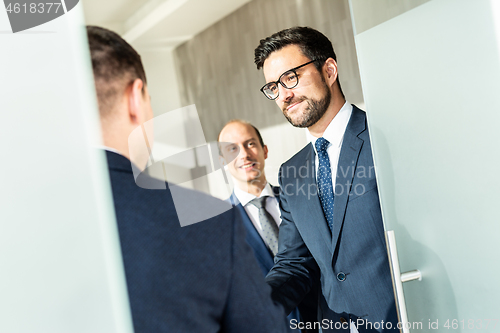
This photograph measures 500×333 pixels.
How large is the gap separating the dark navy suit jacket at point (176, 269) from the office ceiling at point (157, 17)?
340 millimetres

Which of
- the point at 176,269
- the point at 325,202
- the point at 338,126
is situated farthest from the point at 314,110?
the point at 176,269

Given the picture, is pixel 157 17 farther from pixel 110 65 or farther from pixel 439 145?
pixel 439 145

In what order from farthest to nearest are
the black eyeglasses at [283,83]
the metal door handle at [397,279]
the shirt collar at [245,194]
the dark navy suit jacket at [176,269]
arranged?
the metal door handle at [397,279], the black eyeglasses at [283,83], the shirt collar at [245,194], the dark navy suit jacket at [176,269]

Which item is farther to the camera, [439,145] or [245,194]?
[439,145]

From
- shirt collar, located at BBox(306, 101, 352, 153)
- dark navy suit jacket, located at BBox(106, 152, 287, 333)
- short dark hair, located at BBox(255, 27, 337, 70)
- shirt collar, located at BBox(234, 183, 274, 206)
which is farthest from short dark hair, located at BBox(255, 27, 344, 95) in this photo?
dark navy suit jacket, located at BBox(106, 152, 287, 333)

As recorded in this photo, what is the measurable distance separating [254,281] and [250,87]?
23.3 inches

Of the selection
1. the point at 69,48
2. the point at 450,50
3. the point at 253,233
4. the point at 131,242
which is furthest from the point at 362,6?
the point at 131,242

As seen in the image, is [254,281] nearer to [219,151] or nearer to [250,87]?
[219,151]

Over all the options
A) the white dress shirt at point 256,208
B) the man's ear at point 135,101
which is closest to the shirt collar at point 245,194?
the white dress shirt at point 256,208

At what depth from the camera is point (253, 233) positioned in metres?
1.18

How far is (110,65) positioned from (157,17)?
0.23m

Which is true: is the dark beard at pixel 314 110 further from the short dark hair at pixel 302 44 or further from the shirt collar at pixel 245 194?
the shirt collar at pixel 245 194

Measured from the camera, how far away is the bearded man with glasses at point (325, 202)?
128 cm

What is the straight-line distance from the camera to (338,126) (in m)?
1.38
